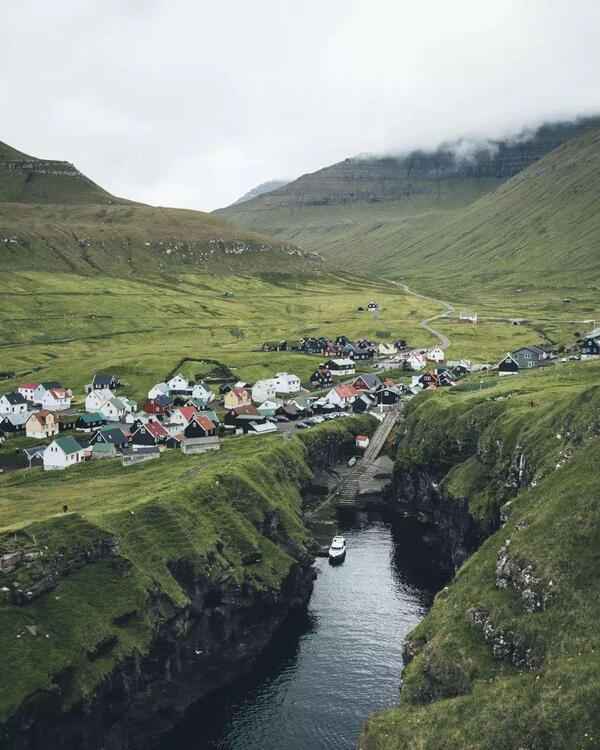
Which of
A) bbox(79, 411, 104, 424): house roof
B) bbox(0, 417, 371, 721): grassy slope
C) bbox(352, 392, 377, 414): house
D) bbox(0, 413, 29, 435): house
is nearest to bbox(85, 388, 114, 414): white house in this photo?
bbox(79, 411, 104, 424): house roof

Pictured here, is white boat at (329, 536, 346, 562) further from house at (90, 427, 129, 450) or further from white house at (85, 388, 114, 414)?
white house at (85, 388, 114, 414)

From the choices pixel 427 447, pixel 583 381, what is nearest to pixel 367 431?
pixel 427 447

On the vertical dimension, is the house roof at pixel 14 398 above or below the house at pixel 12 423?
above

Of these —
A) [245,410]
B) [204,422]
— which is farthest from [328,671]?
[245,410]

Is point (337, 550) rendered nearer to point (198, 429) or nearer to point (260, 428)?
point (198, 429)

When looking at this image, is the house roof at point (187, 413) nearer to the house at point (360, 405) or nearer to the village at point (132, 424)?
the village at point (132, 424)

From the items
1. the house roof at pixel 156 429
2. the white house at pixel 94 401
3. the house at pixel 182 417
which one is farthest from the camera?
the white house at pixel 94 401

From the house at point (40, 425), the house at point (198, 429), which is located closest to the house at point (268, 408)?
the house at point (198, 429)
